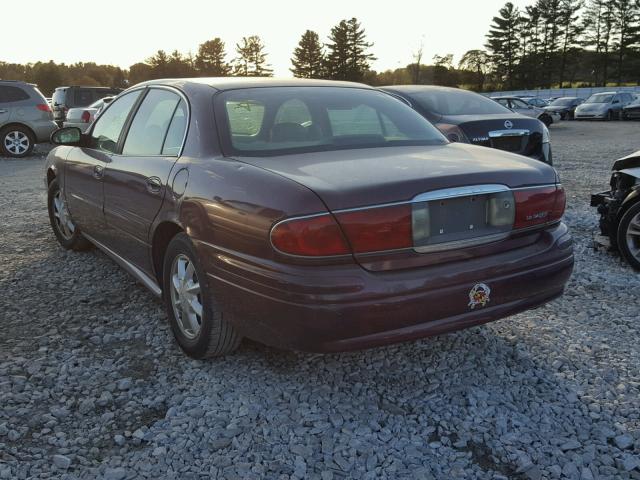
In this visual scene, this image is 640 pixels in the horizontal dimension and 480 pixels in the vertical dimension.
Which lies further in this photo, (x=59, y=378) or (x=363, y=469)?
(x=59, y=378)

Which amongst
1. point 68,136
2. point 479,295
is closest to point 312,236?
point 479,295

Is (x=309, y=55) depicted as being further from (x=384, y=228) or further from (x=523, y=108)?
(x=384, y=228)

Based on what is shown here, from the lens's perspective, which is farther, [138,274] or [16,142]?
[16,142]

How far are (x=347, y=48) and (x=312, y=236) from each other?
88516 millimetres

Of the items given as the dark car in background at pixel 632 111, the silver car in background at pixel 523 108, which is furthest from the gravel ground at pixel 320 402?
the dark car in background at pixel 632 111

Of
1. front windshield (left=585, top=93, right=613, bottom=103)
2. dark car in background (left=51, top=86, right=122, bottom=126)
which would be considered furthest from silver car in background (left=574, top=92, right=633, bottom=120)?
dark car in background (left=51, top=86, right=122, bottom=126)

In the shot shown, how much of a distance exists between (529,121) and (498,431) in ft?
19.9

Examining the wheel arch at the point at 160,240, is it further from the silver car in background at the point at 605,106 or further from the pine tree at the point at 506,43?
the pine tree at the point at 506,43

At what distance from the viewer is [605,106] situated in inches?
1216

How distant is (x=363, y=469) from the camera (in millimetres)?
2479

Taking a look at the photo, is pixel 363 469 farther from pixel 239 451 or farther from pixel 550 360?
pixel 550 360

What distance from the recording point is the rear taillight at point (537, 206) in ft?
9.62

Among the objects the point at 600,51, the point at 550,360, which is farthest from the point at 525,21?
the point at 550,360

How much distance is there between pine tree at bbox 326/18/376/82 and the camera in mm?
86125
